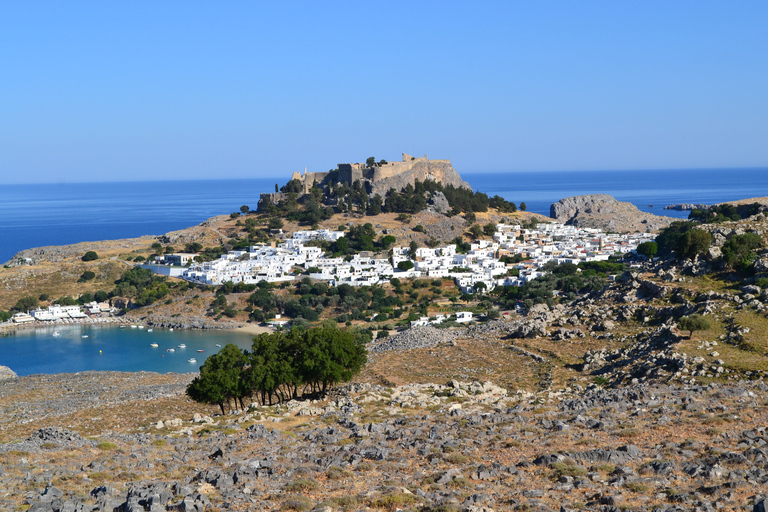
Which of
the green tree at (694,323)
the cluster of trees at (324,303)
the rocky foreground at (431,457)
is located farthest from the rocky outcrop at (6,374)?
the green tree at (694,323)

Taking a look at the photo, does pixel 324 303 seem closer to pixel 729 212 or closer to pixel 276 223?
pixel 276 223

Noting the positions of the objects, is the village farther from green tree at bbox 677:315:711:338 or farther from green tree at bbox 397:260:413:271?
green tree at bbox 677:315:711:338

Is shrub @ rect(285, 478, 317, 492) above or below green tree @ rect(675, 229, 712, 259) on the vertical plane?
below

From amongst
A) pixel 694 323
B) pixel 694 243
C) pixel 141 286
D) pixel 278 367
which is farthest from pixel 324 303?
pixel 694 323

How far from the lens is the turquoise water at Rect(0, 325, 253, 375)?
4655cm

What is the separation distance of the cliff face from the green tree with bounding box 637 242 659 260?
1097 inches

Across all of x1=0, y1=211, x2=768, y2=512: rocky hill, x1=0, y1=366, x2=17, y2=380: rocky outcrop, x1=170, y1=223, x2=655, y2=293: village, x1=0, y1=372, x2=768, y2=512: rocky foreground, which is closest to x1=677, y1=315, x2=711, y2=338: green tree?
x1=0, y1=211, x2=768, y2=512: rocky hill

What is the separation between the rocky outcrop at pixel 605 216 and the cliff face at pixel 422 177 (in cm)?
2116

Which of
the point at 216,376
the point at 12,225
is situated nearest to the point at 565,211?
the point at 216,376

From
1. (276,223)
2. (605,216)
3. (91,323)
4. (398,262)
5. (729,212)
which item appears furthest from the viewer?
(605,216)

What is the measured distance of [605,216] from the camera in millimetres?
102750

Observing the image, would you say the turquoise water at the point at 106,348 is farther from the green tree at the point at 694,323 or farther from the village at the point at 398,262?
the green tree at the point at 694,323

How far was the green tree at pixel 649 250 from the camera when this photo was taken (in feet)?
203

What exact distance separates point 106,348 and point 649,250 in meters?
44.6
